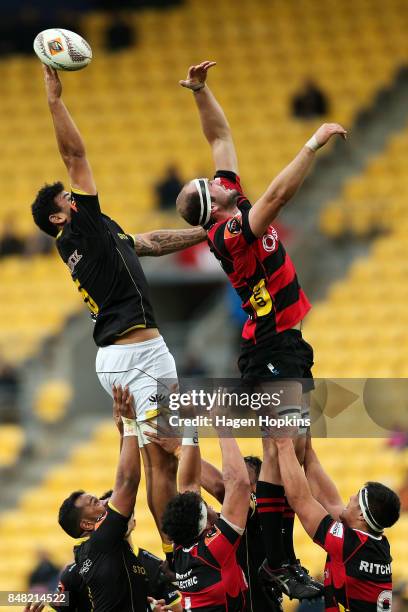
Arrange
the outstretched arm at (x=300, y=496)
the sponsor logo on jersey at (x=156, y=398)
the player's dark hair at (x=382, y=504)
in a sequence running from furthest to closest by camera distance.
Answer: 1. the sponsor logo on jersey at (x=156, y=398)
2. the outstretched arm at (x=300, y=496)
3. the player's dark hair at (x=382, y=504)

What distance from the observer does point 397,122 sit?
67.6 feet

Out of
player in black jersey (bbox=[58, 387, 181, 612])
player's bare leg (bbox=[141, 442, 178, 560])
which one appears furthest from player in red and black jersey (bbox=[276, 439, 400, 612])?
player in black jersey (bbox=[58, 387, 181, 612])

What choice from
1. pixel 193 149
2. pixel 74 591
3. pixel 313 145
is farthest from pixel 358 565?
pixel 193 149

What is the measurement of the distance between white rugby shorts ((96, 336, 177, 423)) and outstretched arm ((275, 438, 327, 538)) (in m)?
0.91

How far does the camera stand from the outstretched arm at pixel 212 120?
8.99m

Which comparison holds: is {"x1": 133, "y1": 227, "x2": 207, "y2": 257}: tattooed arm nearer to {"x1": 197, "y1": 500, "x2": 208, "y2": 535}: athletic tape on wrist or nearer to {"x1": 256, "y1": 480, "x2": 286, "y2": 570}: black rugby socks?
{"x1": 256, "y1": 480, "x2": 286, "y2": 570}: black rugby socks

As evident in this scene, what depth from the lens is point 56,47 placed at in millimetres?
8344

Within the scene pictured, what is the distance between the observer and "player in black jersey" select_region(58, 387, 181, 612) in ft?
27.8

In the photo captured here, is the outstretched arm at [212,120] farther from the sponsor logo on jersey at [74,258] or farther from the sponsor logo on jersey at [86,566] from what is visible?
the sponsor logo on jersey at [86,566]

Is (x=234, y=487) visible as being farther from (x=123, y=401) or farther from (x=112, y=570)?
(x=112, y=570)

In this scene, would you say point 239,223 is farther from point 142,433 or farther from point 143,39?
point 143,39

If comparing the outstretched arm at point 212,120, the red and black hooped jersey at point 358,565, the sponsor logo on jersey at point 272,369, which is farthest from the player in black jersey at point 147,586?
the outstretched arm at point 212,120

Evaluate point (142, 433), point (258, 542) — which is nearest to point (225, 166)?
point (142, 433)

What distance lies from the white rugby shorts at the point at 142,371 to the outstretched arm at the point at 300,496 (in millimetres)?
910
